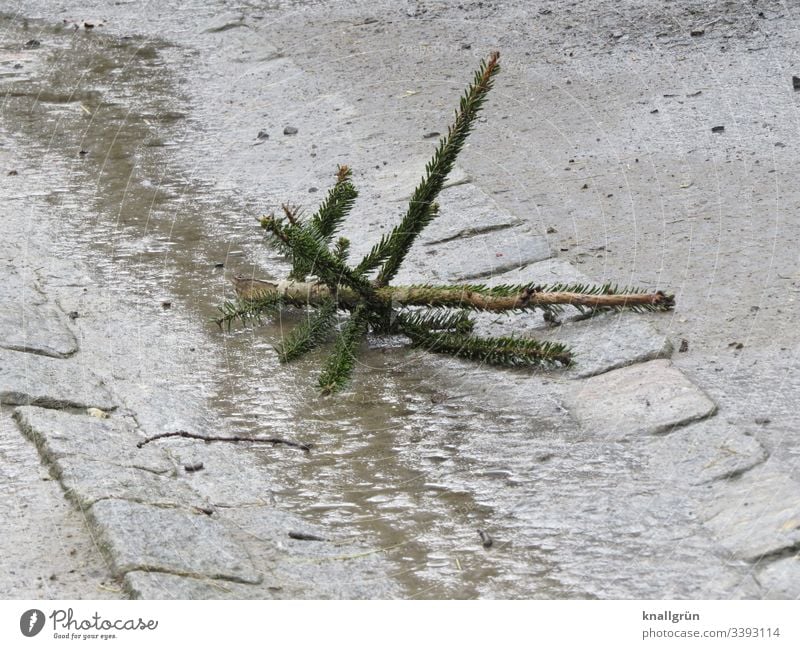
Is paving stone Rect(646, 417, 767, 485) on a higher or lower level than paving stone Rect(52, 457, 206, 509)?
higher

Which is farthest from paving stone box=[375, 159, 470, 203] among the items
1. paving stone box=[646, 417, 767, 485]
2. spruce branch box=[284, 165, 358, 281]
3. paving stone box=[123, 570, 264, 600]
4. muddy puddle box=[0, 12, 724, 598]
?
paving stone box=[123, 570, 264, 600]

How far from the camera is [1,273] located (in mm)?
4137

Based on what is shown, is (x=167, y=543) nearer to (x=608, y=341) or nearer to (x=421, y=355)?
(x=421, y=355)

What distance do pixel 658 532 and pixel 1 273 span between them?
2.79 m

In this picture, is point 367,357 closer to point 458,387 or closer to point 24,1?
point 458,387

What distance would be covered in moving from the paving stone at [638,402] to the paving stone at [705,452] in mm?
54

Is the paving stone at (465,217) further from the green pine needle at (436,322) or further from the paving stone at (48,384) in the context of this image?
the paving stone at (48,384)

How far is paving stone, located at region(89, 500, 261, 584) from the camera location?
244cm

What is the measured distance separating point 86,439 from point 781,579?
188 cm

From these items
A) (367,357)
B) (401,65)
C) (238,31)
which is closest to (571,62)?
(401,65)

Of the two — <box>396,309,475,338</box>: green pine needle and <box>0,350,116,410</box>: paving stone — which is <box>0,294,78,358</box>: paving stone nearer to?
<box>0,350,116,410</box>: paving stone

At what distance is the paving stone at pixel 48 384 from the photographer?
10.5ft

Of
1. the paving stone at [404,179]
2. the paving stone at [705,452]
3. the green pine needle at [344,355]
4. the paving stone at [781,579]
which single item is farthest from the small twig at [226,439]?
the paving stone at [404,179]

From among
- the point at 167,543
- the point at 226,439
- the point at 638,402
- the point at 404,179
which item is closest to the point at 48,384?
the point at 226,439
